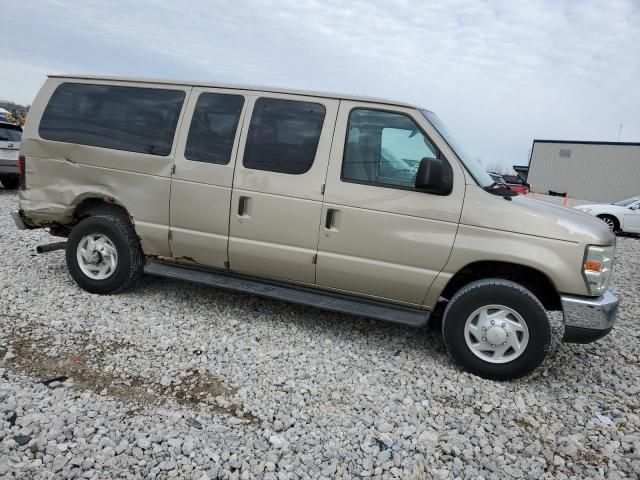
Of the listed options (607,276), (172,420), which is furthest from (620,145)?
(172,420)

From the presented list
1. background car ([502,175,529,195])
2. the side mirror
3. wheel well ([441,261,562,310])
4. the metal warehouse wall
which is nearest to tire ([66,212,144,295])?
the side mirror

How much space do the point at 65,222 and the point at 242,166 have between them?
7.07ft

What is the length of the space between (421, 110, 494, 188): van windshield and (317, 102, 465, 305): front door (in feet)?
0.39

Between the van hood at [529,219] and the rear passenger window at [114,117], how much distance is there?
2.86 metres

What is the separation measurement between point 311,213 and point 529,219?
1.76m

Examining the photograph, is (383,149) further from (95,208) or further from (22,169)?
(22,169)

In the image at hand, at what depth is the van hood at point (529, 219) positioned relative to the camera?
140 inches

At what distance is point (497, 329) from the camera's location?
3.73 meters

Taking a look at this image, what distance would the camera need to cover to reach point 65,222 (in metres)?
4.94

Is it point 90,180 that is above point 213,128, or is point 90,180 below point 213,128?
below

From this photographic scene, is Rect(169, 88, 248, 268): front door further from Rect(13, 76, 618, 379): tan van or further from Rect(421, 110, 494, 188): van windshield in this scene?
Rect(421, 110, 494, 188): van windshield

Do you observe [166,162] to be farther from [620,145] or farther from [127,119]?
[620,145]

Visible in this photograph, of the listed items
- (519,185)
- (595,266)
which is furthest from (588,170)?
(595,266)

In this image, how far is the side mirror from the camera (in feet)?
11.9
